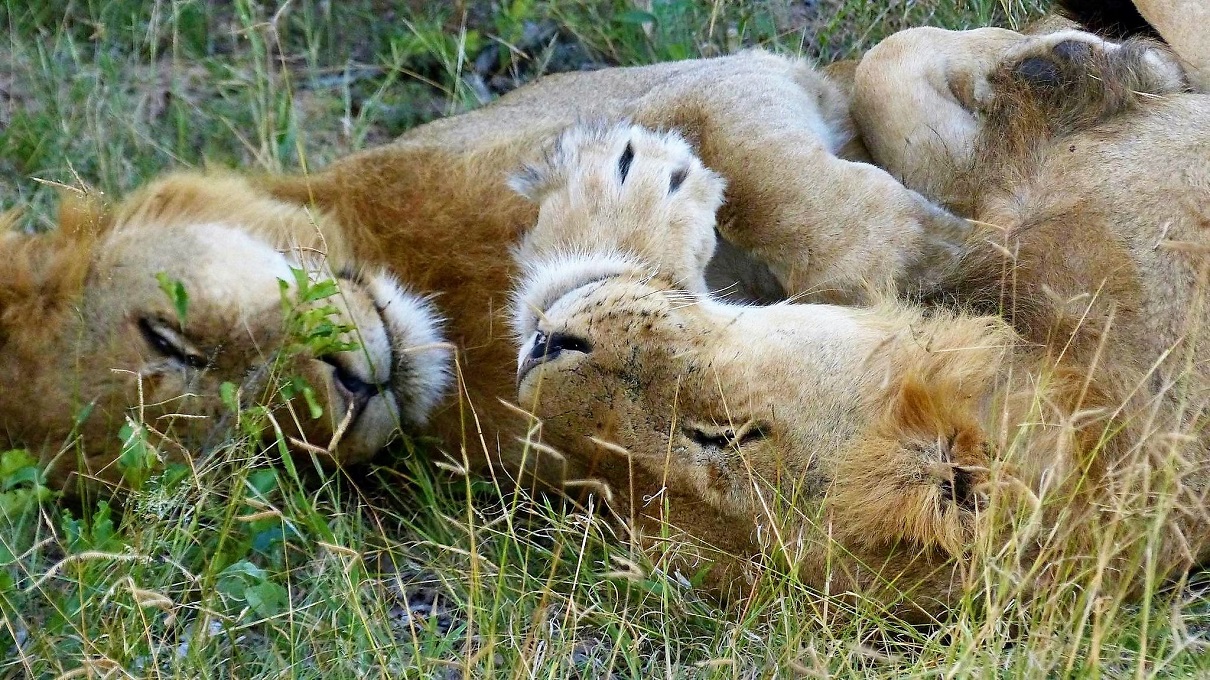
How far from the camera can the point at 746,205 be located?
340 centimetres

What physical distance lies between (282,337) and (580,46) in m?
2.99

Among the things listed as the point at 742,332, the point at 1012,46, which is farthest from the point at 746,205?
the point at 1012,46

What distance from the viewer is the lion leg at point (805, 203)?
3209 mm

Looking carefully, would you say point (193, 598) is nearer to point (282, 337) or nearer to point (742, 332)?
point (282, 337)

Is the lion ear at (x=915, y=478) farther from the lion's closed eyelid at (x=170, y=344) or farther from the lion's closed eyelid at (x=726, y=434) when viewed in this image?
the lion's closed eyelid at (x=170, y=344)

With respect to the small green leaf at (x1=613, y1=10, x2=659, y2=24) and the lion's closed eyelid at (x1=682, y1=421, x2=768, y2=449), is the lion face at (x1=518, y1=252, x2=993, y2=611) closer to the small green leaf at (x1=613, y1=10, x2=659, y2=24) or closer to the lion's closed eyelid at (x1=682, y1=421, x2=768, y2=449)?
the lion's closed eyelid at (x1=682, y1=421, x2=768, y2=449)

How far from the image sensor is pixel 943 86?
353 centimetres

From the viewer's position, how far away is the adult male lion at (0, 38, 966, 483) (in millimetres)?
3203

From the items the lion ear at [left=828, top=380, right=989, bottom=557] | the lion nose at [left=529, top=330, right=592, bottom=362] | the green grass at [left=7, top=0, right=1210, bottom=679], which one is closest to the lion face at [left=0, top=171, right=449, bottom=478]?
the green grass at [left=7, top=0, right=1210, bottom=679]

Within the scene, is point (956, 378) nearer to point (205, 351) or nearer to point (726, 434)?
point (726, 434)

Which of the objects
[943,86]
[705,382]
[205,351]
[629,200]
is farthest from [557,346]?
[943,86]

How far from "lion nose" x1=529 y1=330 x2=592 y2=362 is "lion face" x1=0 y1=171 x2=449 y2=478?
0.38 m

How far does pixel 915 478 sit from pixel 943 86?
1.27 m

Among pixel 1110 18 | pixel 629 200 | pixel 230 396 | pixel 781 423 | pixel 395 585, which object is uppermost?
pixel 1110 18
